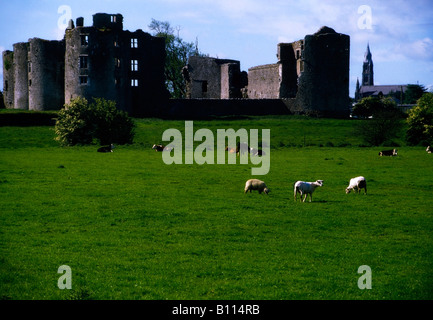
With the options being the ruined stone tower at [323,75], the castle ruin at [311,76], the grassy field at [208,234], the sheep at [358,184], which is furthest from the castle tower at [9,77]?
the sheep at [358,184]

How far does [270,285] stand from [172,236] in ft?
14.6

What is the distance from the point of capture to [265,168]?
31609mm

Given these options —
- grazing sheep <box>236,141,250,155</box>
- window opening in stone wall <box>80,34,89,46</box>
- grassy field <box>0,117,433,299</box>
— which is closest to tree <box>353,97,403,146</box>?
grazing sheep <box>236,141,250,155</box>

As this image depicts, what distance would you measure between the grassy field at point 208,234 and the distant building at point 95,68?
45377 mm

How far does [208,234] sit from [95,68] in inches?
2453

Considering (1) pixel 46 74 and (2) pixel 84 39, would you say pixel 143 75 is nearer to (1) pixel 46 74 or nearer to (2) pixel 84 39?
(2) pixel 84 39

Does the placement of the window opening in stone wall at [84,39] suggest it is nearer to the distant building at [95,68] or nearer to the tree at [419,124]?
the distant building at [95,68]

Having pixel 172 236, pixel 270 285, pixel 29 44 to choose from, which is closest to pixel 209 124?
pixel 29 44

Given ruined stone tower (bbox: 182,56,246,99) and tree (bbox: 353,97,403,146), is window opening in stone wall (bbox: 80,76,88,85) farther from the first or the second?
tree (bbox: 353,97,403,146)

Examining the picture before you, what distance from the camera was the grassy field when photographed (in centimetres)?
1052

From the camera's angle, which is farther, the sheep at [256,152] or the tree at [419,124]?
the tree at [419,124]

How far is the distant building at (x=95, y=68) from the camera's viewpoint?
73.6 meters

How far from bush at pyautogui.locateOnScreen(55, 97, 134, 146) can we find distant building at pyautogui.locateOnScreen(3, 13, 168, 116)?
2311 cm
